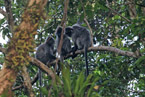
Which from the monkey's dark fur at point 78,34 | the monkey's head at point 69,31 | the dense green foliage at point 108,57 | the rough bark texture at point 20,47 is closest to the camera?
the rough bark texture at point 20,47

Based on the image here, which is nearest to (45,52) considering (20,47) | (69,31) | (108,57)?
(69,31)

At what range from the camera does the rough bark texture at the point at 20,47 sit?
262cm

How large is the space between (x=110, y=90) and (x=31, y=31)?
2724 mm

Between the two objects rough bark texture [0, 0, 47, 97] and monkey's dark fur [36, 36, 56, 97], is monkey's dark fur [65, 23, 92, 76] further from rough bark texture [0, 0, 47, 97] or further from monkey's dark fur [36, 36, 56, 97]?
rough bark texture [0, 0, 47, 97]

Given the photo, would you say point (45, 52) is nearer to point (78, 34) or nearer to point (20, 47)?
point (78, 34)

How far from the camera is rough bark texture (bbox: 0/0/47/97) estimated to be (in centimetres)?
262

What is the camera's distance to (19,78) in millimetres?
5289

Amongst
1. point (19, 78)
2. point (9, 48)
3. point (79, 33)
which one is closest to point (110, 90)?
point (19, 78)

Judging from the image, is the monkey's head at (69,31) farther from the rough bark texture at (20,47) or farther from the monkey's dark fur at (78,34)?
the rough bark texture at (20,47)

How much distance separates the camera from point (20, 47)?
2633mm

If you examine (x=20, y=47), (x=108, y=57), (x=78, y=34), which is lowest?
(x=108, y=57)

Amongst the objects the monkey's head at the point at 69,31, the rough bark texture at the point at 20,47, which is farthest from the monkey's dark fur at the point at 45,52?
the rough bark texture at the point at 20,47

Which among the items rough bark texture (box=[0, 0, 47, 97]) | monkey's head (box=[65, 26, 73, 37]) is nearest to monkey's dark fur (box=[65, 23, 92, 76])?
monkey's head (box=[65, 26, 73, 37])

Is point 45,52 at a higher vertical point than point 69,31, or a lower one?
lower
